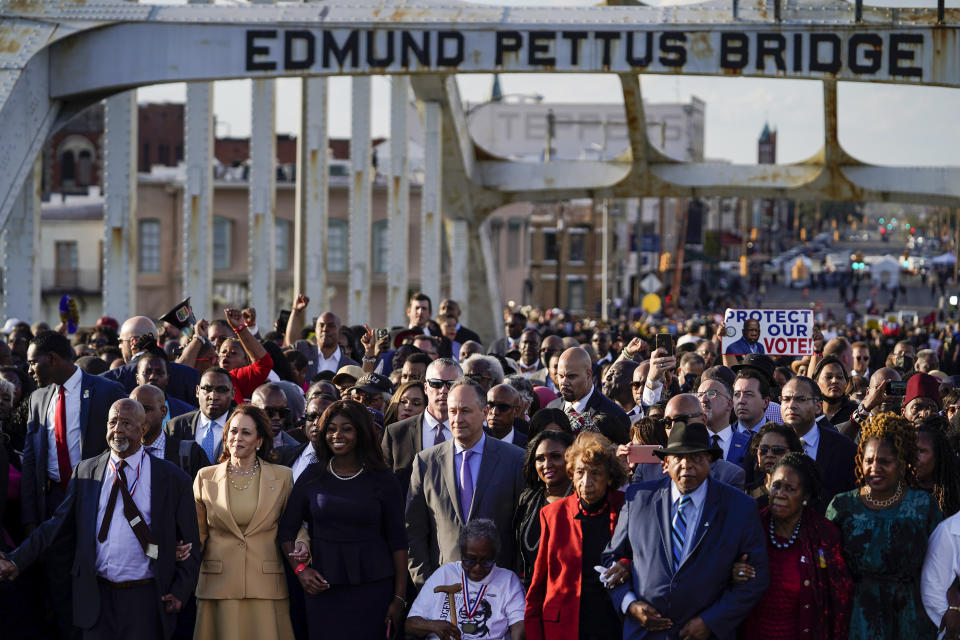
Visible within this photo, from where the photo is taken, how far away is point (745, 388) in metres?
9.88

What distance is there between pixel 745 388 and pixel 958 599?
8.72 ft

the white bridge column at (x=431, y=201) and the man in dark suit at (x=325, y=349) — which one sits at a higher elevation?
the white bridge column at (x=431, y=201)

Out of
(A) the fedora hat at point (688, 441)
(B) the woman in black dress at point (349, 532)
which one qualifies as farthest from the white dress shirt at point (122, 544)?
(A) the fedora hat at point (688, 441)

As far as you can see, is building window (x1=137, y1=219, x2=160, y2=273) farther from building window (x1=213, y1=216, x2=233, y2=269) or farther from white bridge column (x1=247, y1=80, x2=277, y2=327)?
white bridge column (x1=247, y1=80, x2=277, y2=327)

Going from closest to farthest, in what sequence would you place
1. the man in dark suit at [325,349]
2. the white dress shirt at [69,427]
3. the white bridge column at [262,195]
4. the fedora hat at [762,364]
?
the white dress shirt at [69,427], the fedora hat at [762,364], the man in dark suit at [325,349], the white bridge column at [262,195]

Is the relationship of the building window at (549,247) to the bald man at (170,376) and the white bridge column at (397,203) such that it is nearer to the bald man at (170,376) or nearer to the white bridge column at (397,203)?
the white bridge column at (397,203)

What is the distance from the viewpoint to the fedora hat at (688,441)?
750 cm

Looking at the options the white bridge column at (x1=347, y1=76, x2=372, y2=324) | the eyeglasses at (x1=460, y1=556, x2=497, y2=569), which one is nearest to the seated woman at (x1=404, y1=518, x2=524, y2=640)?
the eyeglasses at (x1=460, y1=556, x2=497, y2=569)

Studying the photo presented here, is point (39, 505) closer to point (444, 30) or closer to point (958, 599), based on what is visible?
point (958, 599)

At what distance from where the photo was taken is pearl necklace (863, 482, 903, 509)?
7652 mm

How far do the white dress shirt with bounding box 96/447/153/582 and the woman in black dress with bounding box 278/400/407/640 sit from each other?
0.74 m

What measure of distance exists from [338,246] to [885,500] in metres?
44.9

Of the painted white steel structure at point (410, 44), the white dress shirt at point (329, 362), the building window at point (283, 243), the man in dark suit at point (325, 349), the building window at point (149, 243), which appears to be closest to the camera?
the man in dark suit at point (325, 349)

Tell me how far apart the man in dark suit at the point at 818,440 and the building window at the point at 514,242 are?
5731cm
